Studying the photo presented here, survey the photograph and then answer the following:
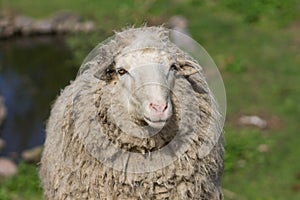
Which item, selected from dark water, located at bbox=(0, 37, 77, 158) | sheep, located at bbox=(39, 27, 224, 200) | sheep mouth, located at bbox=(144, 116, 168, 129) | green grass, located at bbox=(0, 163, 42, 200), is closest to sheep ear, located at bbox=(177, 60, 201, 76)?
sheep, located at bbox=(39, 27, 224, 200)

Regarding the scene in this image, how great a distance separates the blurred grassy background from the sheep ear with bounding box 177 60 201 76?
1910 millimetres

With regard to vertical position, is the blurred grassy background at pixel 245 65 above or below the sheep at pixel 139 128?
above

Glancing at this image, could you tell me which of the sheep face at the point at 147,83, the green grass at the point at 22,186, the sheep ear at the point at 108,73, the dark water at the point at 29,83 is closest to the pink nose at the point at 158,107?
the sheep face at the point at 147,83

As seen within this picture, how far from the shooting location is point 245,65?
1151 centimetres

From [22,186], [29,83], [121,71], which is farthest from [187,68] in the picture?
[29,83]

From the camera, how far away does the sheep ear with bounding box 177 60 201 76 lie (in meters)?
4.59

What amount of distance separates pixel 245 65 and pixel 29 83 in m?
4.37

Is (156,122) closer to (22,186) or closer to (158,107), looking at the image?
(158,107)

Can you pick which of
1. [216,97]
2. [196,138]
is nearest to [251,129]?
[216,97]

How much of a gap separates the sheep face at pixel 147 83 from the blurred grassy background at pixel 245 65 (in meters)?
2.20

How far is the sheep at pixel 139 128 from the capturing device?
4.29 metres

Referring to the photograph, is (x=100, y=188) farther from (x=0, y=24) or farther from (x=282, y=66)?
(x=0, y=24)

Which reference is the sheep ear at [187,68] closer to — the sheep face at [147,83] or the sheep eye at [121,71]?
the sheep face at [147,83]

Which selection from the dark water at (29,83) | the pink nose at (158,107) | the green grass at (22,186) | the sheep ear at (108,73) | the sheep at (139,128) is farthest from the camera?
the dark water at (29,83)
